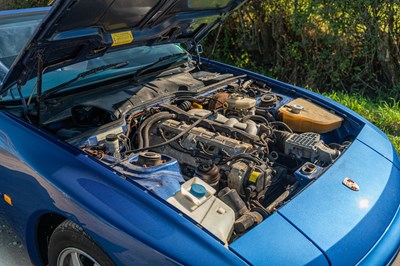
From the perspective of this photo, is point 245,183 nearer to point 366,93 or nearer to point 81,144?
point 81,144

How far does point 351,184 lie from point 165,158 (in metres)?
1.05

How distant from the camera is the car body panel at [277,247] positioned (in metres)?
1.83

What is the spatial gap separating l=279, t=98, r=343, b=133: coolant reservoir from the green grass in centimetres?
134

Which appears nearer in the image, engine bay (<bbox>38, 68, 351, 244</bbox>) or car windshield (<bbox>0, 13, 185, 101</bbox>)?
engine bay (<bbox>38, 68, 351, 244</bbox>)

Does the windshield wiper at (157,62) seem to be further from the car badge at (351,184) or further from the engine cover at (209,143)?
the car badge at (351,184)

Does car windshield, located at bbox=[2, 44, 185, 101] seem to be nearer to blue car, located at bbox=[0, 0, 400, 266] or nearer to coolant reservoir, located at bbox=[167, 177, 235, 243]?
blue car, located at bbox=[0, 0, 400, 266]

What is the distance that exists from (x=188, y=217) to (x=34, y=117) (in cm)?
129

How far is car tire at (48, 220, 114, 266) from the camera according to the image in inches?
80.6

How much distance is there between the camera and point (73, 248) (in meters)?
2.17

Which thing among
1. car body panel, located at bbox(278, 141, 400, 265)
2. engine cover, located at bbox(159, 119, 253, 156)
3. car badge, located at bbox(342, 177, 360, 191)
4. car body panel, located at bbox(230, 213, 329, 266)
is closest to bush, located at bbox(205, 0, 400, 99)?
car body panel, located at bbox(278, 141, 400, 265)

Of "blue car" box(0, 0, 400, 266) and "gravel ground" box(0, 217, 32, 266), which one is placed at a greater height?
"blue car" box(0, 0, 400, 266)

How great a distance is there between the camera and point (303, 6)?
555cm

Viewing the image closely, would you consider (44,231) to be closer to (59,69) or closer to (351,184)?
(59,69)

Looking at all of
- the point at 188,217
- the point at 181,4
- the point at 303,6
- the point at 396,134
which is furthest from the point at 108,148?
the point at 303,6
